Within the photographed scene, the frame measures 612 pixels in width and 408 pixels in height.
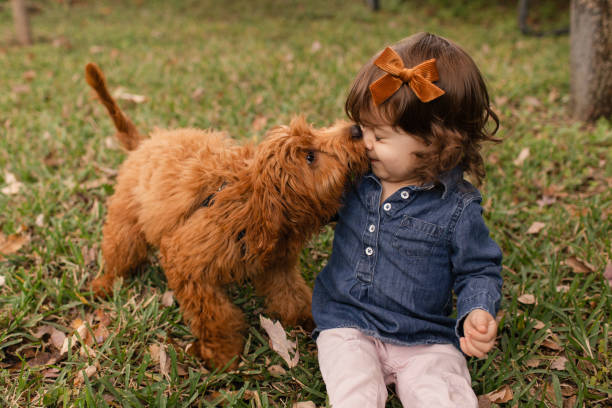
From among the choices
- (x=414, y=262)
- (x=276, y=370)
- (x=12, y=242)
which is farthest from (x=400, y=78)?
(x=12, y=242)

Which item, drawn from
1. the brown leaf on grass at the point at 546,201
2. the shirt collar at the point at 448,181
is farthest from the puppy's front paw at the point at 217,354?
the brown leaf on grass at the point at 546,201

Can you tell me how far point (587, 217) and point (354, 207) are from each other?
209 cm

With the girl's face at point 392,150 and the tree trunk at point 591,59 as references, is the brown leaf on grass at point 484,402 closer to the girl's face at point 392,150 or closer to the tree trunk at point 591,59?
the girl's face at point 392,150

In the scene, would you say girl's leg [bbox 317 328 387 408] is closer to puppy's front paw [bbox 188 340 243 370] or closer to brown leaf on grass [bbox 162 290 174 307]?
puppy's front paw [bbox 188 340 243 370]

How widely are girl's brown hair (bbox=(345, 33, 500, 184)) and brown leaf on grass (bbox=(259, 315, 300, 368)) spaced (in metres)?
1.18

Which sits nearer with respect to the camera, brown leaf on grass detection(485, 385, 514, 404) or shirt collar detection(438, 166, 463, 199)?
shirt collar detection(438, 166, 463, 199)

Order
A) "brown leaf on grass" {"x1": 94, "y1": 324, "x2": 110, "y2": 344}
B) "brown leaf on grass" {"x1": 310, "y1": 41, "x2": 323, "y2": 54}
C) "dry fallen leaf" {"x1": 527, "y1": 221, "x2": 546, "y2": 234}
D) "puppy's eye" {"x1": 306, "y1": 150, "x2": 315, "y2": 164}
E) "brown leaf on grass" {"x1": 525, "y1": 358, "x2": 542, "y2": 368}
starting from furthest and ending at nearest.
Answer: "brown leaf on grass" {"x1": 310, "y1": 41, "x2": 323, "y2": 54} → "dry fallen leaf" {"x1": 527, "y1": 221, "x2": 546, "y2": 234} → "brown leaf on grass" {"x1": 94, "y1": 324, "x2": 110, "y2": 344} → "brown leaf on grass" {"x1": 525, "y1": 358, "x2": 542, "y2": 368} → "puppy's eye" {"x1": 306, "y1": 150, "x2": 315, "y2": 164}

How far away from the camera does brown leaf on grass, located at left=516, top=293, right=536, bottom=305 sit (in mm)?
2816

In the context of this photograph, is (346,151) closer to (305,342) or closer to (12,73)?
(305,342)

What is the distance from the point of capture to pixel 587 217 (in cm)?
338

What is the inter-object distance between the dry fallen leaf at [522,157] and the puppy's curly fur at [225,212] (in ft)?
8.08

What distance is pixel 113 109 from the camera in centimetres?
304

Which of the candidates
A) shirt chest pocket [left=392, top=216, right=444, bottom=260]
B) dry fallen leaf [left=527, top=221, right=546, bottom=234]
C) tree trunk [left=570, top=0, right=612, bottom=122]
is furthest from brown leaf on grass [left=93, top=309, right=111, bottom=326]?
tree trunk [left=570, top=0, right=612, bottom=122]

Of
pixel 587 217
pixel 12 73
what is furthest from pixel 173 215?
pixel 12 73
